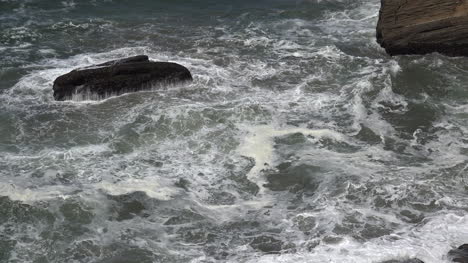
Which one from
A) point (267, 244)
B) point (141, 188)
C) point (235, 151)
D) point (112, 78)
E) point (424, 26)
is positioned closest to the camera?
point (267, 244)

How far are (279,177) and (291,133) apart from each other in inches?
61.8

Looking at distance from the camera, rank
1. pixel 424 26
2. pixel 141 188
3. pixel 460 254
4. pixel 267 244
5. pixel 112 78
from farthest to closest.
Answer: pixel 424 26 < pixel 112 78 < pixel 141 188 < pixel 267 244 < pixel 460 254

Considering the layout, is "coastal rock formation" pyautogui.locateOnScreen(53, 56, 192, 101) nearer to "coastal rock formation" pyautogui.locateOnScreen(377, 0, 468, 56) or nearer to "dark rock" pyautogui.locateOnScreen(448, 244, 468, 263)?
"coastal rock formation" pyautogui.locateOnScreen(377, 0, 468, 56)

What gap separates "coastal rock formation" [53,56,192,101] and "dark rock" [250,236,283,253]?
5.57 meters

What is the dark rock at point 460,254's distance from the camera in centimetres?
865

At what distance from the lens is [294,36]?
17.6 metres

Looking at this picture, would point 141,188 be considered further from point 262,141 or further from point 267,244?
point 262,141

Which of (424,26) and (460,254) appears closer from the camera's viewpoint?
(460,254)

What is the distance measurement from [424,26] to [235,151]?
A: 603cm

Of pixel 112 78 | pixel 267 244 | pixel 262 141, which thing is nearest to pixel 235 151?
pixel 262 141

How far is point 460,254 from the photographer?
876cm

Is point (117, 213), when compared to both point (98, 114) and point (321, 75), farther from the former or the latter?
point (321, 75)

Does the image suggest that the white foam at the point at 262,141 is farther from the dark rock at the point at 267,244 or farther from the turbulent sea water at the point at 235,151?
the dark rock at the point at 267,244

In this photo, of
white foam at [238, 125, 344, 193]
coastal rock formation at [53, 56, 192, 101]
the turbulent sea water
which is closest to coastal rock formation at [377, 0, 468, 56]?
the turbulent sea water
